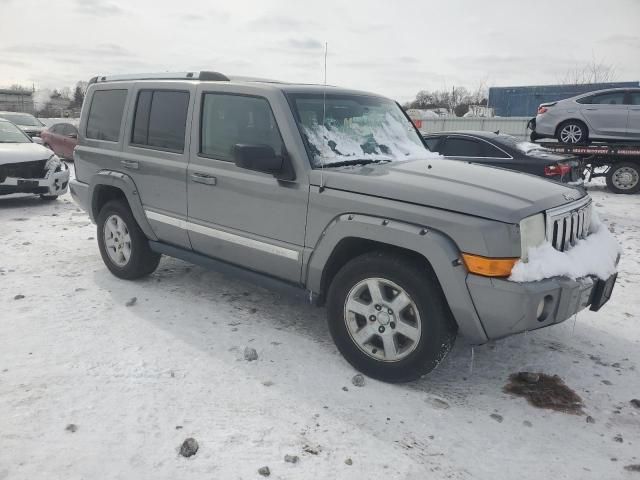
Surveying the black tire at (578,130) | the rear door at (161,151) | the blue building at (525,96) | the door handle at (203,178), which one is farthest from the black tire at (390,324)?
the blue building at (525,96)

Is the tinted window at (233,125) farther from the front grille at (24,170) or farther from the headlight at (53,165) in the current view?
the headlight at (53,165)

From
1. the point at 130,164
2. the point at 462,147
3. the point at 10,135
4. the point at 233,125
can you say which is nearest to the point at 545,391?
the point at 233,125

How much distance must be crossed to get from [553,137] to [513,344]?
1087 centimetres

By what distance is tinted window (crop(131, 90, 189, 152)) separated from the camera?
14.1ft

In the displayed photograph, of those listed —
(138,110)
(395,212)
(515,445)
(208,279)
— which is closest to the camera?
(515,445)

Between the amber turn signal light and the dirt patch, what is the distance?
0.94 meters

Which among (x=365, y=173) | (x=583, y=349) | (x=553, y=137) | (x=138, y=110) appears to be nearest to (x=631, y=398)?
(x=583, y=349)

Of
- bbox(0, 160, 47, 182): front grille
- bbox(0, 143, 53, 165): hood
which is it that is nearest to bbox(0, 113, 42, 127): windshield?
bbox(0, 143, 53, 165): hood

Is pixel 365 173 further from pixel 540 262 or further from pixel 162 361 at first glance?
pixel 162 361

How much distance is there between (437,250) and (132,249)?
3.18m

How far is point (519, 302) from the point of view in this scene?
2.79 m

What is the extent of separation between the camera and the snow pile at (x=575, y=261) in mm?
2834

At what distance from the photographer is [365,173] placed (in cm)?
342

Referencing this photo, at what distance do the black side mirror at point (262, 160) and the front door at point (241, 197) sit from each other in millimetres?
89
